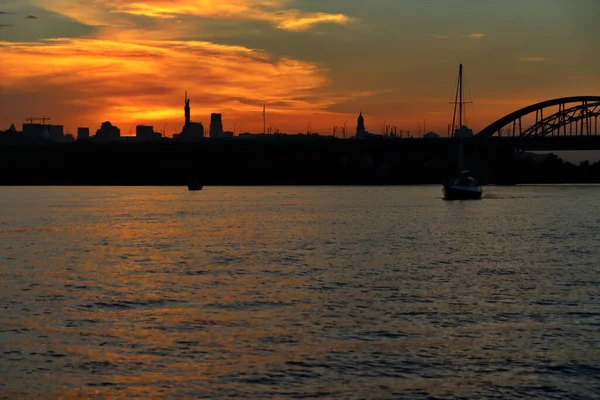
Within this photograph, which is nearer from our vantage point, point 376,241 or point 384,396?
point 384,396

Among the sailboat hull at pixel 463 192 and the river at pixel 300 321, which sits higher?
the sailboat hull at pixel 463 192

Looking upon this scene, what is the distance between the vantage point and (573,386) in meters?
21.1

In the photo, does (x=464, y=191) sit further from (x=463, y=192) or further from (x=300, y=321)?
(x=300, y=321)

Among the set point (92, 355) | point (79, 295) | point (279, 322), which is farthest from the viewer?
point (79, 295)

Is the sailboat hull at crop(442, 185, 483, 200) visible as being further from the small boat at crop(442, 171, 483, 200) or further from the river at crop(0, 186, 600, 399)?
the river at crop(0, 186, 600, 399)

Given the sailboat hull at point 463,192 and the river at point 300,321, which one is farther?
the sailboat hull at point 463,192

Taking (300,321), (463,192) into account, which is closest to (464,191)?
(463,192)

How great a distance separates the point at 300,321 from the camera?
29.3 meters

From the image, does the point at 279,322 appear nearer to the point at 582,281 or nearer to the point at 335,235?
the point at 582,281

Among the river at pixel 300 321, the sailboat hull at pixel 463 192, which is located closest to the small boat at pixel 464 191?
the sailboat hull at pixel 463 192

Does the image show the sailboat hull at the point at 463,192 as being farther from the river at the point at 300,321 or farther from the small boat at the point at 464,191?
the river at the point at 300,321

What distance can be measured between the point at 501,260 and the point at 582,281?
11211 millimetres

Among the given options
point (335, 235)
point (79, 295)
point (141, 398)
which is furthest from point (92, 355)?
point (335, 235)

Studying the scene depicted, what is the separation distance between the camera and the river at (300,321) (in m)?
21.5
